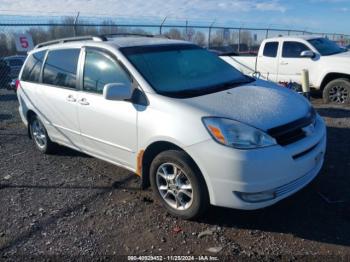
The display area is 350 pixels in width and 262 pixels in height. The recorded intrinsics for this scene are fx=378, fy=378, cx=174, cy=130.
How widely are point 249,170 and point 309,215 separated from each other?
1.01m

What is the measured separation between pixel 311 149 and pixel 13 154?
483cm

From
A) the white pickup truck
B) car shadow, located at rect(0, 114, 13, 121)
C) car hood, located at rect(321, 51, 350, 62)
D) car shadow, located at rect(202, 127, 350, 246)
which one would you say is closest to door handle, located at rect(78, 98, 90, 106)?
car shadow, located at rect(202, 127, 350, 246)

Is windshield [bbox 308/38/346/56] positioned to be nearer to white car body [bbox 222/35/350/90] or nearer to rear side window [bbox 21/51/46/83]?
white car body [bbox 222/35/350/90]

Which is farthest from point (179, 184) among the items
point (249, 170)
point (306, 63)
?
point (306, 63)

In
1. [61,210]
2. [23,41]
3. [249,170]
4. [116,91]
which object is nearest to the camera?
[249,170]

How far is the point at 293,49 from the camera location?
1006 cm

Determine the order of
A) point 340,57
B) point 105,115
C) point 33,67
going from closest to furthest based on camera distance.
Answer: point 105,115 < point 33,67 < point 340,57

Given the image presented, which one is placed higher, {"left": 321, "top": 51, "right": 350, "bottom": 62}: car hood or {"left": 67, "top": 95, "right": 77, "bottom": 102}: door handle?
{"left": 321, "top": 51, "right": 350, "bottom": 62}: car hood

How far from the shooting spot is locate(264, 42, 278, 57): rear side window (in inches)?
409

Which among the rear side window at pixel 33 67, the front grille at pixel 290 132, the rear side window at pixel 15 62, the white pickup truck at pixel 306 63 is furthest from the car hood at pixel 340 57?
the rear side window at pixel 15 62

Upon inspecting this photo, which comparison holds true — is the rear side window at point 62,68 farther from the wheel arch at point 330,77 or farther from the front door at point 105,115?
the wheel arch at point 330,77

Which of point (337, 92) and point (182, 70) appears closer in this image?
point (182, 70)

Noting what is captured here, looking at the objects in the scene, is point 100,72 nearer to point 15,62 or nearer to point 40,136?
point 40,136

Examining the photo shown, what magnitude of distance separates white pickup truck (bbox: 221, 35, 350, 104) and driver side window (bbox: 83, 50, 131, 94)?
17.9 feet
